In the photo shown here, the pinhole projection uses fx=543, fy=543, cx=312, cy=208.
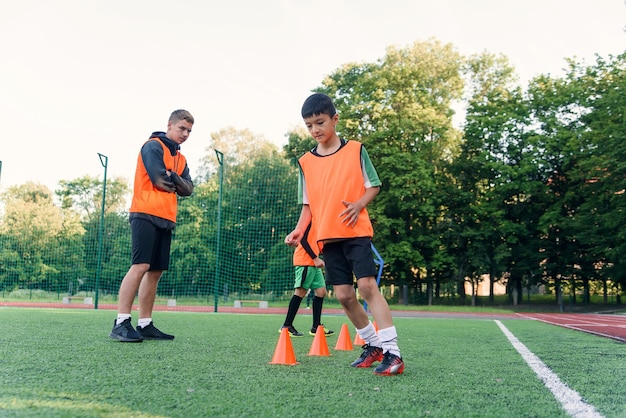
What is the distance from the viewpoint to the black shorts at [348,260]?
337cm

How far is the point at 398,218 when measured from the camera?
2903 centimetres

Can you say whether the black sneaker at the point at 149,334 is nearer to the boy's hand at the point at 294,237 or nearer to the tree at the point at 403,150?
the boy's hand at the point at 294,237

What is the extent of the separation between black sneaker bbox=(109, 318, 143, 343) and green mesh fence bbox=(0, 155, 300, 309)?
13.9 meters

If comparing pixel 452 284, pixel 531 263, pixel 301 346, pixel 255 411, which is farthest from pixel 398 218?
pixel 255 411

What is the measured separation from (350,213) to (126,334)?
7.84 feet

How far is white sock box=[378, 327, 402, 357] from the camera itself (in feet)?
10.4

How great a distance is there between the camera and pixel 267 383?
2666 mm

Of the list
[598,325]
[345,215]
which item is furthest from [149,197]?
[598,325]

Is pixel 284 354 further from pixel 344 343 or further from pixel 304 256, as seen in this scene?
pixel 304 256

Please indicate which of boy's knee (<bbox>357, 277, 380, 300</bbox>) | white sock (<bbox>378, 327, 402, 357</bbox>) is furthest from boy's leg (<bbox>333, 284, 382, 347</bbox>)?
white sock (<bbox>378, 327, 402, 357</bbox>)

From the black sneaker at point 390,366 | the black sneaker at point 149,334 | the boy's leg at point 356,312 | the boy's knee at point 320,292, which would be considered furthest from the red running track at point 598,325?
the black sneaker at point 149,334

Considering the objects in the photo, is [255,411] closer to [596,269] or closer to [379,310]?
[379,310]

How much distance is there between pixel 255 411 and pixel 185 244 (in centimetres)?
2662

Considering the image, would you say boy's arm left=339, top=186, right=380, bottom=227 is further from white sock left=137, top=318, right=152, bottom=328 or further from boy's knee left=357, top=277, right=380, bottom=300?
white sock left=137, top=318, right=152, bottom=328
